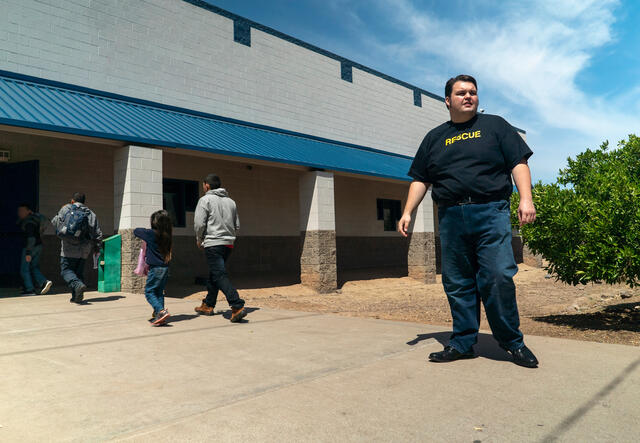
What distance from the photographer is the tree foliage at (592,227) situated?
575cm

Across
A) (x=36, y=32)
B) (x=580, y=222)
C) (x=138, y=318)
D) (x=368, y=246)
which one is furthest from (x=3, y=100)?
(x=368, y=246)

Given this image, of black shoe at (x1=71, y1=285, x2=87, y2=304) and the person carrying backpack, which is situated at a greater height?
the person carrying backpack

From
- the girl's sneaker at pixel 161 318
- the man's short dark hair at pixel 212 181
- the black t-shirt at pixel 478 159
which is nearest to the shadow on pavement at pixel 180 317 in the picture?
the girl's sneaker at pixel 161 318

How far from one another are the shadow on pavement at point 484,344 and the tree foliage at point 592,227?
1.94m

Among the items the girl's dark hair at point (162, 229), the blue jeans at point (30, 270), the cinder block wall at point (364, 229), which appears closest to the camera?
the girl's dark hair at point (162, 229)

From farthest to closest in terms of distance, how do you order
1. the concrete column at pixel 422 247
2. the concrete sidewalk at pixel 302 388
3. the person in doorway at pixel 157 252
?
the concrete column at pixel 422 247
the person in doorway at pixel 157 252
the concrete sidewalk at pixel 302 388

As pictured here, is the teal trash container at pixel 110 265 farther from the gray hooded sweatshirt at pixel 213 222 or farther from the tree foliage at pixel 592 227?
the tree foliage at pixel 592 227

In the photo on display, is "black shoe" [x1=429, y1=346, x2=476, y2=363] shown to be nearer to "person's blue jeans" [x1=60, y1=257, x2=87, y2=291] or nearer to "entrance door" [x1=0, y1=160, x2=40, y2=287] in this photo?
"person's blue jeans" [x1=60, y1=257, x2=87, y2=291]

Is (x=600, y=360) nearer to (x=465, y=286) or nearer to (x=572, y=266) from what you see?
(x=465, y=286)

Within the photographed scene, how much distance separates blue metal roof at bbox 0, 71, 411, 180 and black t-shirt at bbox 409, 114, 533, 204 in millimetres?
7189

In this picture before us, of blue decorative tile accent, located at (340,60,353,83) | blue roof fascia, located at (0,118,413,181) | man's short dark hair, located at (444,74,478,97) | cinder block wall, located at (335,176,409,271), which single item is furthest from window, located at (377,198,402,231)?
man's short dark hair, located at (444,74,478,97)

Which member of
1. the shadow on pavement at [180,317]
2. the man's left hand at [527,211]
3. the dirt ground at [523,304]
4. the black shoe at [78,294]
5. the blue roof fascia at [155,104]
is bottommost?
the dirt ground at [523,304]

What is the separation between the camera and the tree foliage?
5750 mm

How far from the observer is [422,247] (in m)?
16.7
